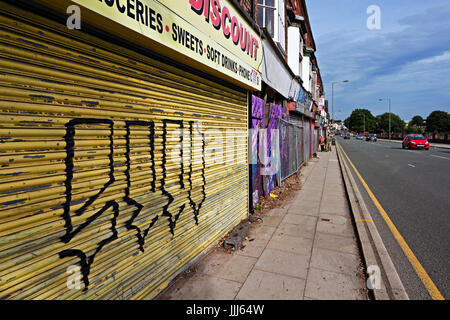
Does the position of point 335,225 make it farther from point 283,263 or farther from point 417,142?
point 417,142

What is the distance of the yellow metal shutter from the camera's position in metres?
1.76

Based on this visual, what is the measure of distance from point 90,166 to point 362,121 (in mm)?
171083

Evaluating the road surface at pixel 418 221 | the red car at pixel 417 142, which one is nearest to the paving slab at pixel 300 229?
the road surface at pixel 418 221

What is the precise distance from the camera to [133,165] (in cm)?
273

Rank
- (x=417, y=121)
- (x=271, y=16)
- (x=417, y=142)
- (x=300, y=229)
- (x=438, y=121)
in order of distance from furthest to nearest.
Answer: (x=417, y=121)
(x=438, y=121)
(x=417, y=142)
(x=271, y=16)
(x=300, y=229)

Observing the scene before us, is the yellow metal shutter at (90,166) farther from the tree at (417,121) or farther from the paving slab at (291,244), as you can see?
the tree at (417,121)

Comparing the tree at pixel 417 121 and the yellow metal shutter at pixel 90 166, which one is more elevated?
the tree at pixel 417 121

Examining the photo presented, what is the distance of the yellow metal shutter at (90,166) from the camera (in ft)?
5.79

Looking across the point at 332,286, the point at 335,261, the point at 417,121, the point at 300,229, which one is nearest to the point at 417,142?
the point at 300,229

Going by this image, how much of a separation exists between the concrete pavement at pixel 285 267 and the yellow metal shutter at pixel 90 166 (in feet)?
1.56

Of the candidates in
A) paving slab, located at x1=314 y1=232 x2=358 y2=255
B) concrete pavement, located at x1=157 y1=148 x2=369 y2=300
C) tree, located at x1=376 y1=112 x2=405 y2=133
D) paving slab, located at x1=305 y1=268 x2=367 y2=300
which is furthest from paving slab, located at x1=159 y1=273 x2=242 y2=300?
tree, located at x1=376 y1=112 x2=405 y2=133

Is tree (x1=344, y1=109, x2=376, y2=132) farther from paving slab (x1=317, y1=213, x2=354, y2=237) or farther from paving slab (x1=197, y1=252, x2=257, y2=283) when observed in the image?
paving slab (x1=197, y1=252, x2=257, y2=283)

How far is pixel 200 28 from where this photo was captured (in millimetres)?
3604

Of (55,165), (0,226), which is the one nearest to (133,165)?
(55,165)
